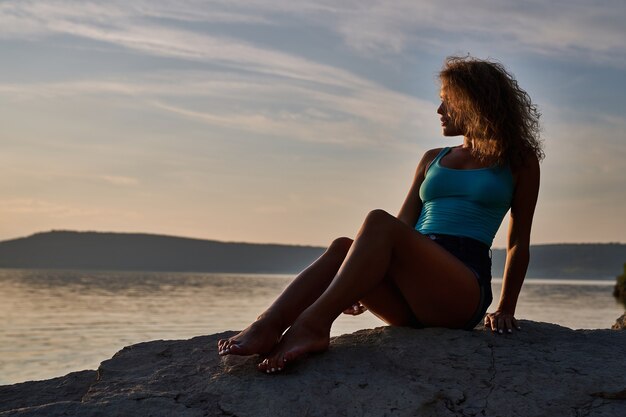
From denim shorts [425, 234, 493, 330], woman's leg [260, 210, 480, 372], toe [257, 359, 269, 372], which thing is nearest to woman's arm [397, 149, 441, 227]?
denim shorts [425, 234, 493, 330]

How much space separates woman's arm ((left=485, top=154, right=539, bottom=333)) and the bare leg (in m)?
1.05

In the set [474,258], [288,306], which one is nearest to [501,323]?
[474,258]

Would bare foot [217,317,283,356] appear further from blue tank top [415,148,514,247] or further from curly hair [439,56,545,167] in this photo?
curly hair [439,56,545,167]

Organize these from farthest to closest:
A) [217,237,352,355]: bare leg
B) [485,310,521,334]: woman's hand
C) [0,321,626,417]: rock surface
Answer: [485,310,521,334]: woman's hand < [217,237,352,355]: bare leg < [0,321,626,417]: rock surface

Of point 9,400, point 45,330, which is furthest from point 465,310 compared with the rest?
point 45,330

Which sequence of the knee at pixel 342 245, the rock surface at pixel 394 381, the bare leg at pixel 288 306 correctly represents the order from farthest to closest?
1. the knee at pixel 342 245
2. the bare leg at pixel 288 306
3. the rock surface at pixel 394 381

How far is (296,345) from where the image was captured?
4293 millimetres

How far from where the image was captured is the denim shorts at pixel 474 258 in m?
4.73

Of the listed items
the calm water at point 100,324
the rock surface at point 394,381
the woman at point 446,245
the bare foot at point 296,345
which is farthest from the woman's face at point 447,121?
the calm water at point 100,324

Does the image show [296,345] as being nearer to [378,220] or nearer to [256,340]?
[256,340]

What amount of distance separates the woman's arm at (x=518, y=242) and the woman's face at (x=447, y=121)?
1.59 feet

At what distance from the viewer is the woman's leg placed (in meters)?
4.33

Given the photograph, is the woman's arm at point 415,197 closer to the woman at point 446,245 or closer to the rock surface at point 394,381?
the woman at point 446,245

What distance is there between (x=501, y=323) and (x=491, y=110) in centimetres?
130
